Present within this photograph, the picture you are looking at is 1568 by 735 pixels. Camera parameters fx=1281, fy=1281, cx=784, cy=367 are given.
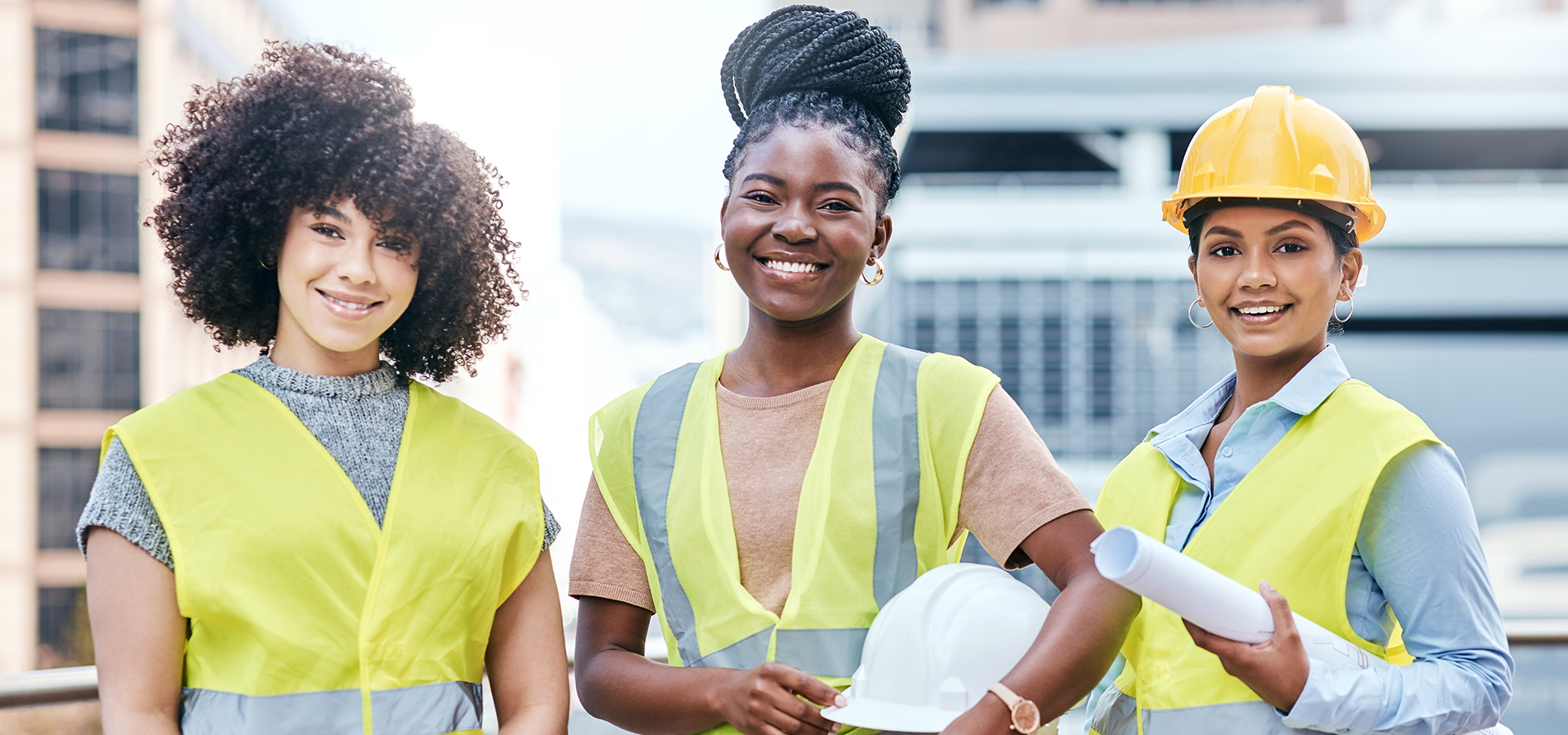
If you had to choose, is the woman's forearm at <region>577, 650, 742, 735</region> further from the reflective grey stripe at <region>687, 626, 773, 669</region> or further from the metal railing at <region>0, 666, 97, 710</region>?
the metal railing at <region>0, 666, 97, 710</region>

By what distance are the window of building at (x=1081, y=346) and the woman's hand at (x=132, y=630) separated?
1362 inches

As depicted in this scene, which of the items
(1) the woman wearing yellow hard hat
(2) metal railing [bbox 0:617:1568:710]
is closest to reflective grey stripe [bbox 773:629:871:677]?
(1) the woman wearing yellow hard hat

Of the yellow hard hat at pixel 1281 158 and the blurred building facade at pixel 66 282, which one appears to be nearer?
the yellow hard hat at pixel 1281 158

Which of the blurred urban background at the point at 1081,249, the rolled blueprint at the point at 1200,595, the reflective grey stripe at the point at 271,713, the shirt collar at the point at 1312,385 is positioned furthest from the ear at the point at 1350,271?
the blurred urban background at the point at 1081,249

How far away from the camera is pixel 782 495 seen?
184 centimetres

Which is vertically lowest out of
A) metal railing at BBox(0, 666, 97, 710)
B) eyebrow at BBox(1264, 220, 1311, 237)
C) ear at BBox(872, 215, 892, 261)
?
metal railing at BBox(0, 666, 97, 710)

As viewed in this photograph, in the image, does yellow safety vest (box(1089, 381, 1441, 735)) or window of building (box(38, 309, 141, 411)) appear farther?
window of building (box(38, 309, 141, 411))

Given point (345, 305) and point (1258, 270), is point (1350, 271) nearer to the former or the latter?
point (1258, 270)

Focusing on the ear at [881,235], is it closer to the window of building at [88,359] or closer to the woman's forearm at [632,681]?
the woman's forearm at [632,681]

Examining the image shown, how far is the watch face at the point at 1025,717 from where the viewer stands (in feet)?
5.17

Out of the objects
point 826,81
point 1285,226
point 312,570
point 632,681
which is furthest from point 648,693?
point 1285,226

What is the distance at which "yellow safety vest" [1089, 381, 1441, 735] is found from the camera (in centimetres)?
174

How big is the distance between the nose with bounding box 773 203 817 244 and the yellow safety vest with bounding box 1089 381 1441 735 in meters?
0.70

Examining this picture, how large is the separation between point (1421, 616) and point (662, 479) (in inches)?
41.9
